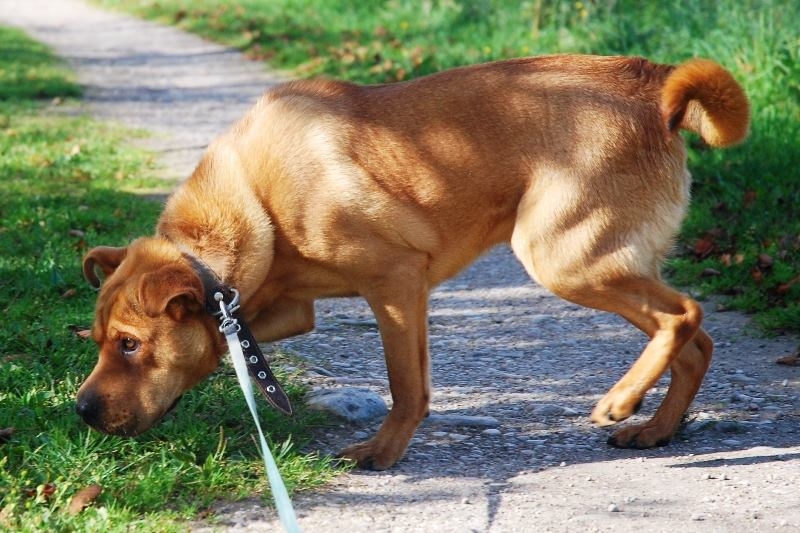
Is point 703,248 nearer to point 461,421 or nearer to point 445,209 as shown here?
point 461,421

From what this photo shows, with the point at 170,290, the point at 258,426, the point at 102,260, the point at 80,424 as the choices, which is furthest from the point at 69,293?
the point at 258,426

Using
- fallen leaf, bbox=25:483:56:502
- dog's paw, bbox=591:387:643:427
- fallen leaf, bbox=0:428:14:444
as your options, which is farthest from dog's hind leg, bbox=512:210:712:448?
fallen leaf, bbox=0:428:14:444

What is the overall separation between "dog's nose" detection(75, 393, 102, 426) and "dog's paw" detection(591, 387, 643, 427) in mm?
1936

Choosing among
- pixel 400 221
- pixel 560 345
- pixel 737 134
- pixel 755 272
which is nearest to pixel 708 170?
pixel 755 272

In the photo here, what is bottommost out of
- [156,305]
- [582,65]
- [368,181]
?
[156,305]

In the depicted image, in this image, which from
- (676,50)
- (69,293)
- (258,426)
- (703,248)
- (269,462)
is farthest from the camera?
(676,50)

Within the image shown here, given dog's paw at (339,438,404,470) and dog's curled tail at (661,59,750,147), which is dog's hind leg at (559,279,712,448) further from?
dog's paw at (339,438,404,470)

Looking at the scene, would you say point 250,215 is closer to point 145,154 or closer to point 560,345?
point 560,345

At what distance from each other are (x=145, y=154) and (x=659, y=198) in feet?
21.8

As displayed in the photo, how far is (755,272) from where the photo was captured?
6633 millimetres

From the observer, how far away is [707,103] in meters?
4.53

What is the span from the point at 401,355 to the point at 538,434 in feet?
2.49

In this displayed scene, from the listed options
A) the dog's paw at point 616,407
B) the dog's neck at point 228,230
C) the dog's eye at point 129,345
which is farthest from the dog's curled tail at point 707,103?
the dog's eye at point 129,345

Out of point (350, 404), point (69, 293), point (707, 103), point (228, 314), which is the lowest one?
point (350, 404)
